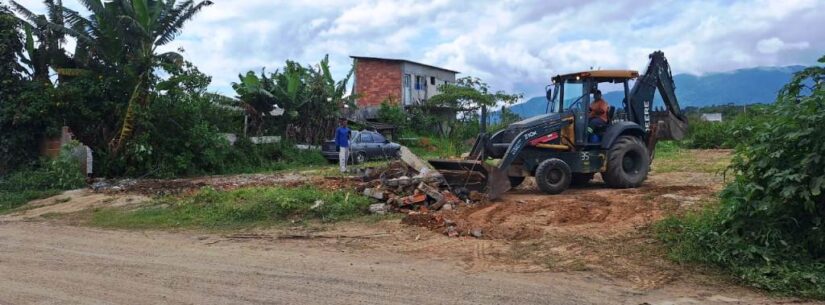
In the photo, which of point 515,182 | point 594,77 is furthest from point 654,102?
point 515,182

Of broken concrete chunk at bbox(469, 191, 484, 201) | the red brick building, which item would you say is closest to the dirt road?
broken concrete chunk at bbox(469, 191, 484, 201)

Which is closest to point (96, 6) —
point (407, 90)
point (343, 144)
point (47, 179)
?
point (47, 179)

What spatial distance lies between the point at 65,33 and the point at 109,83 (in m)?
1.88

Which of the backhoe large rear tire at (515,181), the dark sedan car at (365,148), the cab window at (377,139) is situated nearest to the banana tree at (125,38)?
the dark sedan car at (365,148)

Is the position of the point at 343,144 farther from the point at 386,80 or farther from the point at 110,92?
the point at 386,80

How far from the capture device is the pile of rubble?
10.4 m

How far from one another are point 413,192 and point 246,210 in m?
2.82

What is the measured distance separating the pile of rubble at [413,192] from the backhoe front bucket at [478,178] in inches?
8.1

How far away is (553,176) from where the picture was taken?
12141mm

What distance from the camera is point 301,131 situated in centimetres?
2662

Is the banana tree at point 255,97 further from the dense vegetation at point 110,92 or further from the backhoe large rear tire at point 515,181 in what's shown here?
the backhoe large rear tire at point 515,181

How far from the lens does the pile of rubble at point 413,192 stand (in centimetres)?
1041

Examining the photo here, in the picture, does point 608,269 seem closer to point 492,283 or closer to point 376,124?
point 492,283

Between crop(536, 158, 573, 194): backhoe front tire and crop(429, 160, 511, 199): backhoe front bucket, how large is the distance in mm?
723
